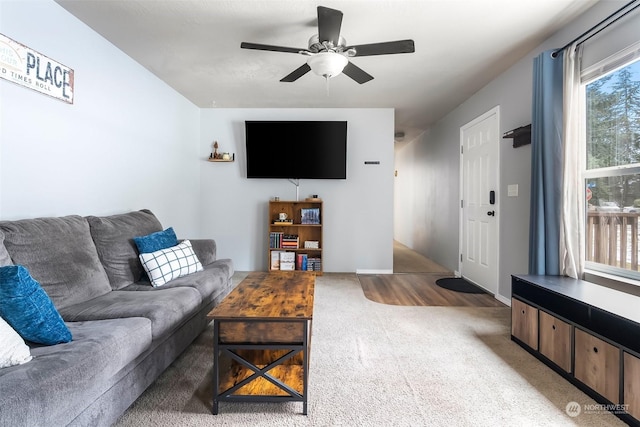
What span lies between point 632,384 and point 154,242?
3.11 m

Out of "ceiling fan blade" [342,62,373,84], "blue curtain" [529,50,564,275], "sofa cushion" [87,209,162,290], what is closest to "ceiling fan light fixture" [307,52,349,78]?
"ceiling fan blade" [342,62,373,84]

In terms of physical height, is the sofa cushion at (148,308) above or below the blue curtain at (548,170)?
below

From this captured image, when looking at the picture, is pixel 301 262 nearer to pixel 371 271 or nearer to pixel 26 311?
pixel 371 271

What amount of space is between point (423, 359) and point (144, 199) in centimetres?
313

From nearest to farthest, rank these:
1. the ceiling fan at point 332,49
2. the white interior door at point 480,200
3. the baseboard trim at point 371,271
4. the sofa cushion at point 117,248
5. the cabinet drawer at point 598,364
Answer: the cabinet drawer at point 598,364
the ceiling fan at point 332,49
the sofa cushion at point 117,248
the white interior door at point 480,200
the baseboard trim at point 371,271

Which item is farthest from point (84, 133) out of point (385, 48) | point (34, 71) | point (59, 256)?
point (385, 48)

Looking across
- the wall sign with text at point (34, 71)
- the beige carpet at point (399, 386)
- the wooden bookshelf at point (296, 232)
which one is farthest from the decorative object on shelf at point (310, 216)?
the wall sign with text at point (34, 71)

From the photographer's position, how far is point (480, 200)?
3748mm

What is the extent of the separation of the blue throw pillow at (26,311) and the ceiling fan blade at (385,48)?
2282 mm

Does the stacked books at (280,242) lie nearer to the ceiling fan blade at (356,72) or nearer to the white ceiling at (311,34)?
the white ceiling at (311,34)

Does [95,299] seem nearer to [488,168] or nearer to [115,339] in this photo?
[115,339]

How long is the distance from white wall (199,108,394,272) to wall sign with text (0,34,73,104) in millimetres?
2313

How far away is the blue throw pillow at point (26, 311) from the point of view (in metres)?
1.21

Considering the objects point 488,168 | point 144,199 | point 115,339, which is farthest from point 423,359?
point 144,199
